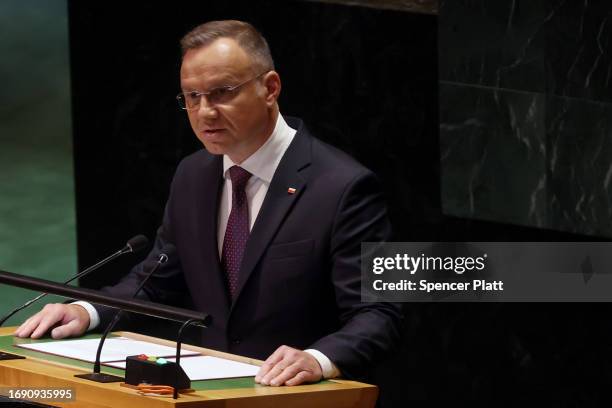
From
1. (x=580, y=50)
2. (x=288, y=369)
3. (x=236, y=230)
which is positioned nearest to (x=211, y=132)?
(x=236, y=230)

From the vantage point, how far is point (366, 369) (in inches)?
131

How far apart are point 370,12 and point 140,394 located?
2837 millimetres

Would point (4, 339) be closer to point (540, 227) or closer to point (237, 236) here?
point (237, 236)

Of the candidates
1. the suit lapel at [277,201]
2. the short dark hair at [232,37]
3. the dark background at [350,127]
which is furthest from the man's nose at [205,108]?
the dark background at [350,127]

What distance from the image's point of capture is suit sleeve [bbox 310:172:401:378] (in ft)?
10.6

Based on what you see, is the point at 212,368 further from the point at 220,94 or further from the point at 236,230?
the point at 220,94

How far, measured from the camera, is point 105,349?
11.0 ft

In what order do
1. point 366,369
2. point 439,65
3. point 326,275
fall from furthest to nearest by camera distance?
point 439,65
point 326,275
point 366,369

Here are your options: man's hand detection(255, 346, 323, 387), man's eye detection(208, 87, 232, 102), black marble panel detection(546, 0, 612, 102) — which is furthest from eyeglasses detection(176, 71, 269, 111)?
black marble panel detection(546, 0, 612, 102)

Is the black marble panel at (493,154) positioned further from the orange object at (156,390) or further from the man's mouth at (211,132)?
the orange object at (156,390)

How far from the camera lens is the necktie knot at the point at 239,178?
3.66 metres

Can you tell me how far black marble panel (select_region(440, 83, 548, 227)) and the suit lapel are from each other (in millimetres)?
1403

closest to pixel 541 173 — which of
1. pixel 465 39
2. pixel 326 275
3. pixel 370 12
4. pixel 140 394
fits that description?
pixel 465 39

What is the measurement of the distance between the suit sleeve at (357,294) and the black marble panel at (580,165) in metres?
1.29
